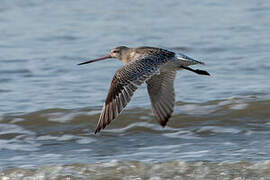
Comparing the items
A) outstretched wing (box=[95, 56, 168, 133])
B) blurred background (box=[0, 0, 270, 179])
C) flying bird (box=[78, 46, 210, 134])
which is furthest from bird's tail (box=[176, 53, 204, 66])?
blurred background (box=[0, 0, 270, 179])

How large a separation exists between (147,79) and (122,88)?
0.23 meters

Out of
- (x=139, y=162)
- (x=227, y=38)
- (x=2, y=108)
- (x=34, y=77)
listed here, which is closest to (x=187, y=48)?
(x=227, y=38)

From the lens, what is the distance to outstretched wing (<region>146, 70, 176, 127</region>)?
6.87m

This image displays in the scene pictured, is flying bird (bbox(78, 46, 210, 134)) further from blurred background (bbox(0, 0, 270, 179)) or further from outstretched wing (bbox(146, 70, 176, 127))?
blurred background (bbox(0, 0, 270, 179))

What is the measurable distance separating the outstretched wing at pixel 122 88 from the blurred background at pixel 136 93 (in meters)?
0.67

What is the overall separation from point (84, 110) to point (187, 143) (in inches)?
67.5

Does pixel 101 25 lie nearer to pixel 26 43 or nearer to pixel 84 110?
pixel 26 43

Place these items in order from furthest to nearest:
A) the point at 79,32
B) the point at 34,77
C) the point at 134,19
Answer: the point at 134,19, the point at 79,32, the point at 34,77

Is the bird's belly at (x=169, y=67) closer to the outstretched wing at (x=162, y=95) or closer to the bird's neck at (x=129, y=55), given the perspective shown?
the outstretched wing at (x=162, y=95)

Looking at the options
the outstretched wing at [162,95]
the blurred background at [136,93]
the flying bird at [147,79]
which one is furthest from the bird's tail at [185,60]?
the blurred background at [136,93]

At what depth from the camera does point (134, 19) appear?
42.7ft

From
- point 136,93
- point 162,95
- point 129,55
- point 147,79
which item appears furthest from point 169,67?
point 136,93

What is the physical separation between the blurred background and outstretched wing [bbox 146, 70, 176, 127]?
1.34 feet

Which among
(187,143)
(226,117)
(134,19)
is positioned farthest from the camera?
(134,19)
